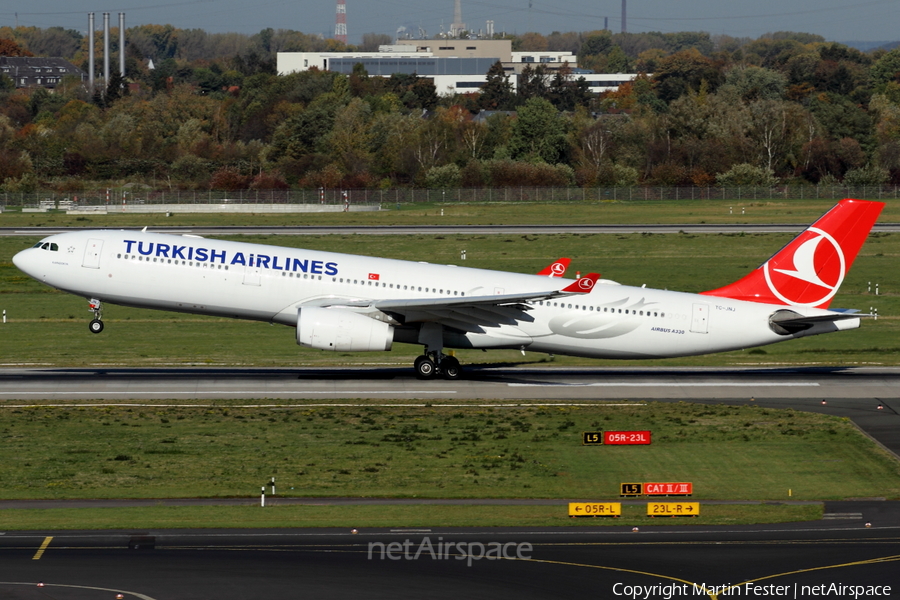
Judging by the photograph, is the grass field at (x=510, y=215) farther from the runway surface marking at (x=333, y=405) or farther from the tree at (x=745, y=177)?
the runway surface marking at (x=333, y=405)

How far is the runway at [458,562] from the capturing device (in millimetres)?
20641

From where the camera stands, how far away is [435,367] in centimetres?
4447

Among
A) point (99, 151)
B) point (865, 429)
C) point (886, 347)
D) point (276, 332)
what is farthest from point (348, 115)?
point (865, 429)

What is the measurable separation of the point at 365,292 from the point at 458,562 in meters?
21.6

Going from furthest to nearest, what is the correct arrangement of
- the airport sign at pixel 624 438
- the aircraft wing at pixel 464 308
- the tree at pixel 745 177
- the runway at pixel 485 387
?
the tree at pixel 745 177, the aircraft wing at pixel 464 308, the runway at pixel 485 387, the airport sign at pixel 624 438

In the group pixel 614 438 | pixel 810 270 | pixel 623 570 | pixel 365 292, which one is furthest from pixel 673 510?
pixel 810 270

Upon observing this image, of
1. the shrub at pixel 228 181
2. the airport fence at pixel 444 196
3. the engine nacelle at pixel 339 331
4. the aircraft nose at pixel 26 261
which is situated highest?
the shrub at pixel 228 181

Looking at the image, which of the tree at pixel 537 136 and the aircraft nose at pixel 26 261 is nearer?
the aircraft nose at pixel 26 261

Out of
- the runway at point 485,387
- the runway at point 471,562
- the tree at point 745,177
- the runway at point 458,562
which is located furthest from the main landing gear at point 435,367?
the tree at point 745,177

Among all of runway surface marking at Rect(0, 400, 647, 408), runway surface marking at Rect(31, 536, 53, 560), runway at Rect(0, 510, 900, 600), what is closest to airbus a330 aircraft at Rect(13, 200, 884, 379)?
runway surface marking at Rect(0, 400, 647, 408)

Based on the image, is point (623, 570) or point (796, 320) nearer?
point (623, 570)

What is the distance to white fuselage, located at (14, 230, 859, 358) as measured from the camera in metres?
42.5

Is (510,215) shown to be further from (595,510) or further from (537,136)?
(595,510)

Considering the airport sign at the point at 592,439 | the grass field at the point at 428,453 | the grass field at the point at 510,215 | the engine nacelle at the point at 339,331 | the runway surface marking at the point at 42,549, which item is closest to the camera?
the runway surface marking at the point at 42,549
